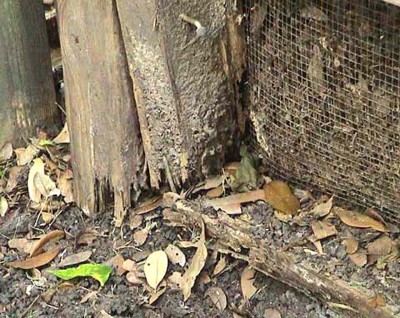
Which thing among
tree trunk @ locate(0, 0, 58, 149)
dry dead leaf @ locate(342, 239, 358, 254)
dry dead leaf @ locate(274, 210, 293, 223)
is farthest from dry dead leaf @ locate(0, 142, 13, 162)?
dry dead leaf @ locate(342, 239, 358, 254)

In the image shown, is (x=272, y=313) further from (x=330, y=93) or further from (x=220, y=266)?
(x=330, y=93)

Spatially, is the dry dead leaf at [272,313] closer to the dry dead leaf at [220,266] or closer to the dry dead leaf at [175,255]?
the dry dead leaf at [220,266]

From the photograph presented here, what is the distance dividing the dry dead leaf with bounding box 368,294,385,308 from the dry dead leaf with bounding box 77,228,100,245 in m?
0.95

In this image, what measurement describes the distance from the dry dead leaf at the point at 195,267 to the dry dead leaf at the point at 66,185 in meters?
0.51

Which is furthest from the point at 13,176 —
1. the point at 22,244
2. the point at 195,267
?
the point at 195,267

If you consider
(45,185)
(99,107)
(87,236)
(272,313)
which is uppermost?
(99,107)

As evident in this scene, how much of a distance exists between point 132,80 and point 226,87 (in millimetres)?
278

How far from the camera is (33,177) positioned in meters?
3.60

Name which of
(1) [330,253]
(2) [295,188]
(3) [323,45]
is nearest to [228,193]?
(2) [295,188]

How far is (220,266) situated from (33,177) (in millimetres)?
738

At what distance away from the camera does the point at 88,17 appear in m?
3.12

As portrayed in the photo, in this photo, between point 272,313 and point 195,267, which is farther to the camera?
point 195,267

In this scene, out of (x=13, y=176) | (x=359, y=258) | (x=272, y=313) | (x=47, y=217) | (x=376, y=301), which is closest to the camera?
(x=376, y=301)

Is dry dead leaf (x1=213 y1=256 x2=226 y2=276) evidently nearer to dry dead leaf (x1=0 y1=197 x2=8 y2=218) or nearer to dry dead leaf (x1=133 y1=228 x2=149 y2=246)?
dry dead leaf (x1=133 y1=228 x2=149 y2=246)
